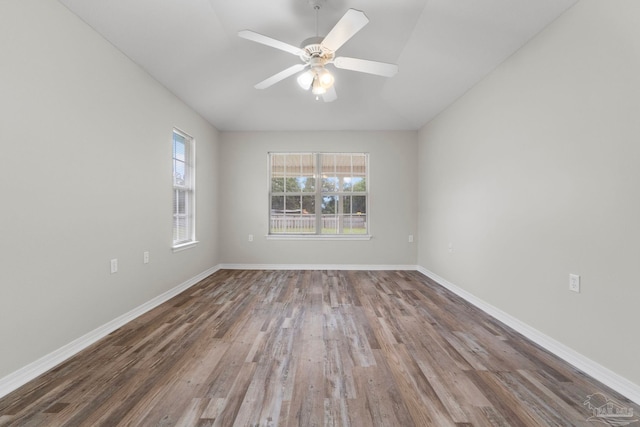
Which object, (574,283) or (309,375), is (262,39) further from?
(574,283)

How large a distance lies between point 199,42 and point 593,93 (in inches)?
123

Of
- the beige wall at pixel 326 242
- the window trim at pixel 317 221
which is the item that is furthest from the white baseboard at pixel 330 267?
the window trim at pixel 317 221

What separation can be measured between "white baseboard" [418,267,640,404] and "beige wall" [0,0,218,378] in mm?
3459

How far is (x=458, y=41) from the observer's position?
2.58 meters

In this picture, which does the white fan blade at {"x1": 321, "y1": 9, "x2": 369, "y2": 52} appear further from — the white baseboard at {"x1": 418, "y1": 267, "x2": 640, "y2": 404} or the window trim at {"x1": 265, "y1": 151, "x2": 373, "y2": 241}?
the window trim at {"x1": 265, "y1": 151, "x2": 373, "y2": 241}

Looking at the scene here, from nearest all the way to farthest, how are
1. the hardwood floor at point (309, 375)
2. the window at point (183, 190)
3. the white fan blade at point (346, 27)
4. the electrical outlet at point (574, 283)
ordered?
the hardwood floor at point (309, 375) < the white fan blade at point (346, 27) < the electrical outlet at point (574, 283) < the window at point (183, 190)

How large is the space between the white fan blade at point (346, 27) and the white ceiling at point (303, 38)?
0.60m

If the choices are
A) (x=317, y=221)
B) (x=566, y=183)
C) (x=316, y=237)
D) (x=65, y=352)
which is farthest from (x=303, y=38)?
(x=65, y=352)

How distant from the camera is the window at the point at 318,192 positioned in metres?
5.04

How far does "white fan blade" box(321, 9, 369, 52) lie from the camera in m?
1.72

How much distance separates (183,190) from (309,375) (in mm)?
3011

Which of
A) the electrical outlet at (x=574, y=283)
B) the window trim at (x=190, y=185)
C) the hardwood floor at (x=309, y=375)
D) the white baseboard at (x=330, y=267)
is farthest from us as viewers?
the white baseboard at (x=330, y=267)

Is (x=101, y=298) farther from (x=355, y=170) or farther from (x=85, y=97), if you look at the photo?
(x=355, y=170)

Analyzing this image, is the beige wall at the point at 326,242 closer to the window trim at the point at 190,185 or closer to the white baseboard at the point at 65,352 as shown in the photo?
the window trim at the point at 190,185
